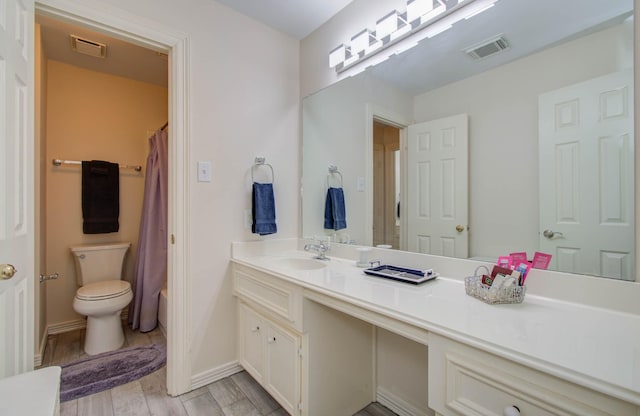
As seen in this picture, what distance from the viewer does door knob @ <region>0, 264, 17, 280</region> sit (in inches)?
35.2

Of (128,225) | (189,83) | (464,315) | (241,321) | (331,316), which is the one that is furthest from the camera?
(128,225)

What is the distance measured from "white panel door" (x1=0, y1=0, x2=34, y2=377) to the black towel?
158 cm

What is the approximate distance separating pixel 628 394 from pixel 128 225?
3.31 metres

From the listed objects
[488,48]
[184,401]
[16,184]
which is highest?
[488,48]

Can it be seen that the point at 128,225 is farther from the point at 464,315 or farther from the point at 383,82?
the point at 464,315

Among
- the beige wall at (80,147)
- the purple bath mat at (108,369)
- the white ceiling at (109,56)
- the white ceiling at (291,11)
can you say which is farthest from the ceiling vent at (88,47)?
the purple bath mat at (108,369)

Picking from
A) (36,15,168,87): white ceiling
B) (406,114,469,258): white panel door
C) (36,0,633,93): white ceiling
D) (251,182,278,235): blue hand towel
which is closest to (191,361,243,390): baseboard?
(251,182,278,235): blue hand towel

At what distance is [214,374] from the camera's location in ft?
5.90

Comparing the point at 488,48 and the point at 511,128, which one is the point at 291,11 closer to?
the point at 488,48

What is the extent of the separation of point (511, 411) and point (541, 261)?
61 centimetres

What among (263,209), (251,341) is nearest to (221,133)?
(263,209)

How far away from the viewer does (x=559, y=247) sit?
1078 mm

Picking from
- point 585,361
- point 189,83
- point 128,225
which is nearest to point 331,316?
point 585,361

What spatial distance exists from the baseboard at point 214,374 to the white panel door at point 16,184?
2.59 feet
